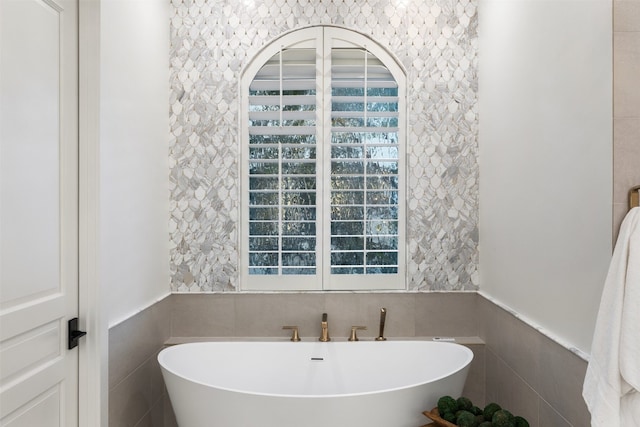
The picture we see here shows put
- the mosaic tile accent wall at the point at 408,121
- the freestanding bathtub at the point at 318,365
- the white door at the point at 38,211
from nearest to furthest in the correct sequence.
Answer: the white door at the point at 38,211 → the freestanding bathtub at the point at 318,365 → the mosaic tile accent wall at the point at 408,121

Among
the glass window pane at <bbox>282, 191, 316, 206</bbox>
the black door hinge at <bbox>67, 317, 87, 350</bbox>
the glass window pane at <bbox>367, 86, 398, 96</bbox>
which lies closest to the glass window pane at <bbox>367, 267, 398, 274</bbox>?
the glass window pane at <bbox>282, 191, 316, 206</bbox>

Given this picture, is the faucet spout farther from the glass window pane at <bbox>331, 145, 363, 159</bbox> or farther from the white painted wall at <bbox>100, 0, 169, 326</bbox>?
the white painted wall at <bbox>100, 0, 169, 326</bbox>

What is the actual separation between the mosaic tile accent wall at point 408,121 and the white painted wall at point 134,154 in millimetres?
115

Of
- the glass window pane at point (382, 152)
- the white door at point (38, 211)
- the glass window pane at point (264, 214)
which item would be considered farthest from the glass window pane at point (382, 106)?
the white door at point (38, 211)

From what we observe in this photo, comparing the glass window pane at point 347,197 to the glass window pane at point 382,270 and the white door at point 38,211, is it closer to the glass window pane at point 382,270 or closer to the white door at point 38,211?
the glass window pane at point 382,270

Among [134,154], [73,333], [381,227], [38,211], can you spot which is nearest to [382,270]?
[381,227]

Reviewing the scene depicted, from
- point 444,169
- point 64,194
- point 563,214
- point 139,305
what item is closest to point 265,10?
point 444,169

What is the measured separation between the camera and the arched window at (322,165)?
279cm

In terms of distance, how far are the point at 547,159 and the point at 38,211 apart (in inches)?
79.1

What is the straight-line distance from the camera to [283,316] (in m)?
2.75

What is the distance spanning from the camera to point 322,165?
9.17ft

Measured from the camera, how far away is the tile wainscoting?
7.06ft

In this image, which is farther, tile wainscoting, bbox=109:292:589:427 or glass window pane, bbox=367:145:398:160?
glass window pane, bbox=367:145:398:160

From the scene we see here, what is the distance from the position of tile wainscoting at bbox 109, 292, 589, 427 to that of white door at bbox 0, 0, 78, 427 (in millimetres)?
362
